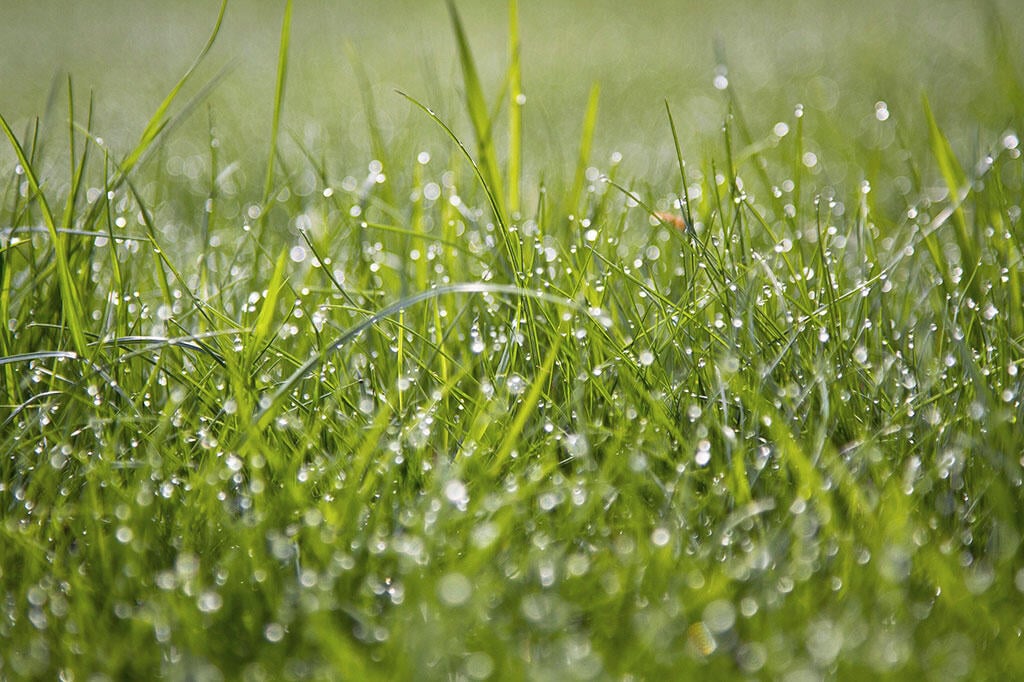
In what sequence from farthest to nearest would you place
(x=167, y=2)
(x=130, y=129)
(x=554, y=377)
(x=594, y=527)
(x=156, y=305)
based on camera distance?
(x=167, y=2) < (x=130, y=129) < (x=156, y=305) < (x=554, y=377) < (x=594, y=527)

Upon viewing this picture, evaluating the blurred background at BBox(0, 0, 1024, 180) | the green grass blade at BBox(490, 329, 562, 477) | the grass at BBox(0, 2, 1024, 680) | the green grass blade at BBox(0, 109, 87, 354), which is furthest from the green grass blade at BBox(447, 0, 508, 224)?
the green grass blade at BBox(0, 109, 87, 354)

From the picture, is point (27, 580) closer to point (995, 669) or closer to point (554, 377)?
point (554, 377)

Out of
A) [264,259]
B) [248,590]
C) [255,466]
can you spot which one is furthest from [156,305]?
[248,590]

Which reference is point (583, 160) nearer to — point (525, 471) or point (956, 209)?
point (956, 209)

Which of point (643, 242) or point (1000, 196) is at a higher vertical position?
point (1000, 196)

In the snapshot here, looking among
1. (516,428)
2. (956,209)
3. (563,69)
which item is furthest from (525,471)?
(563,69)

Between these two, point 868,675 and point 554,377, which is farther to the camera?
point 554,377

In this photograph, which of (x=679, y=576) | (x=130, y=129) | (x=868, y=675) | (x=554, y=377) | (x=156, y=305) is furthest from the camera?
(x=130, y=129)
